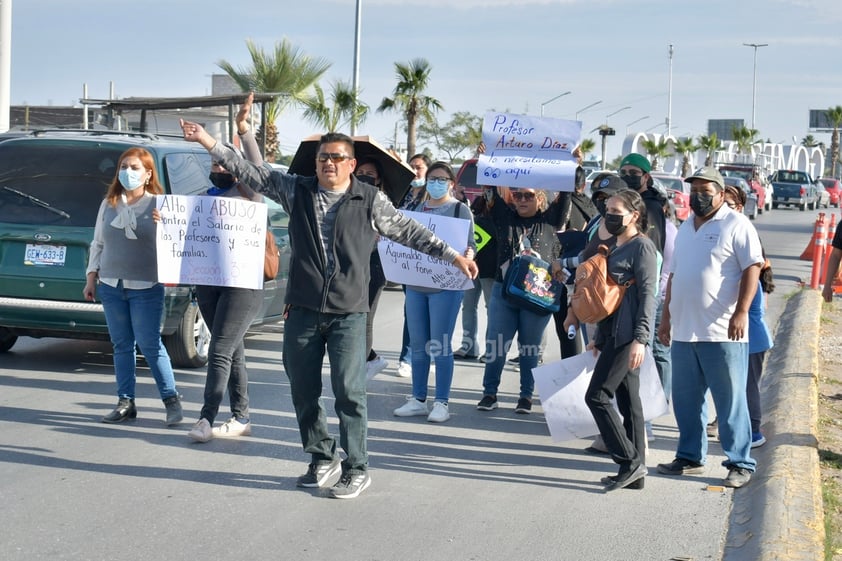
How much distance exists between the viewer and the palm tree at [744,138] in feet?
302

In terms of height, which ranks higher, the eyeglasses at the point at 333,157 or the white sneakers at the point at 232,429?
the eyeglasses at the point at 333,157

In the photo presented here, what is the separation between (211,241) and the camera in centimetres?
749

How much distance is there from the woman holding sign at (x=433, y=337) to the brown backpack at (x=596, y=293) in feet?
5.81

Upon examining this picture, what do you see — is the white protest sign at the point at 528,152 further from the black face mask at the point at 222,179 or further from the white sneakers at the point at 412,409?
the black face mask at the point at 222,179

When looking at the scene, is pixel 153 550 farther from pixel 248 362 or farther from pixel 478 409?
pixel 248 362

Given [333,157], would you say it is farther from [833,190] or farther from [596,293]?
[833,190]

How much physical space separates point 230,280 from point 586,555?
3.05 m

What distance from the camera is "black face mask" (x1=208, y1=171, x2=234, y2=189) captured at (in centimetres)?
758

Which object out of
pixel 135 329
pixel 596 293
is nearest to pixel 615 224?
pixel 596 293

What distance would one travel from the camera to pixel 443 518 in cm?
595

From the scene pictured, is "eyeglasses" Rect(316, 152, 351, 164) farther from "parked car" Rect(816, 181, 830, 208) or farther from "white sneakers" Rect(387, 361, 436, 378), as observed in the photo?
"parked car" Rect(816, 181, 830, 208)

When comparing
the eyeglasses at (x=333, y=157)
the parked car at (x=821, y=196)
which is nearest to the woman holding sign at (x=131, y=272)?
the eyeglasses at (x=333, y=157)

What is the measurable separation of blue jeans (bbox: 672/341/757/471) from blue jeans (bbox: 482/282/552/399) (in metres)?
1.70

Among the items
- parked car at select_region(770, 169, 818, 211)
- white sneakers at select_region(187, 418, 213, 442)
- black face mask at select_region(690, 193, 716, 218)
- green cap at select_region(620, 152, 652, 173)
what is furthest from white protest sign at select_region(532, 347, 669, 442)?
parked car at select_region(770, 169, 818, 211)
